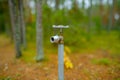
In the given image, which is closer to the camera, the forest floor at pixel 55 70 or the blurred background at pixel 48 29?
the forest floor at pixel 55 70

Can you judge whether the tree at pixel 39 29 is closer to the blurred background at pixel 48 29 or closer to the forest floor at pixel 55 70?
the blurred background at pixel 48 29

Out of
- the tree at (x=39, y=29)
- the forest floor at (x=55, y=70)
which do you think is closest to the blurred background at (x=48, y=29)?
the tree at (x=39, y=29)

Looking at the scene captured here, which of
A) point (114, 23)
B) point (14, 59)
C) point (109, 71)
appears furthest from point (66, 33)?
point (114, 23)

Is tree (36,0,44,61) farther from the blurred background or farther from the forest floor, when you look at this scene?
the forest floor

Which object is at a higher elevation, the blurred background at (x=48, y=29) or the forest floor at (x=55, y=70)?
the blurred background at (x=48, y=29)

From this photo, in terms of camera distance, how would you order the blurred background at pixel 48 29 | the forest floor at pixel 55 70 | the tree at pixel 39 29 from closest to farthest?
the forest floor at pixel 55 70
the tree at pixel 39 29
the blurred background at pixel 48 29

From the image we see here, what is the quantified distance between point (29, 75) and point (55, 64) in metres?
1.68

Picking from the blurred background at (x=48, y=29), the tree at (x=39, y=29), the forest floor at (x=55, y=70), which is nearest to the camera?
the forest floor at (x=55, y=70)

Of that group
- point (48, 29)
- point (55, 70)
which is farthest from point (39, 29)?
point (55, 70)

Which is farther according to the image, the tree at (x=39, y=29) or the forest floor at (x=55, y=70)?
the tree at (x=39, y=29)

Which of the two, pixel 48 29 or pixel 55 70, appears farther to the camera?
pixel 48 29

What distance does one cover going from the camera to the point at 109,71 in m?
7.42

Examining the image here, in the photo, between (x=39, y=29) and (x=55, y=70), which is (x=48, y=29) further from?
(x=55, y=70)

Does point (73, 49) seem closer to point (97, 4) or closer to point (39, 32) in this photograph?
point (39, 32)
